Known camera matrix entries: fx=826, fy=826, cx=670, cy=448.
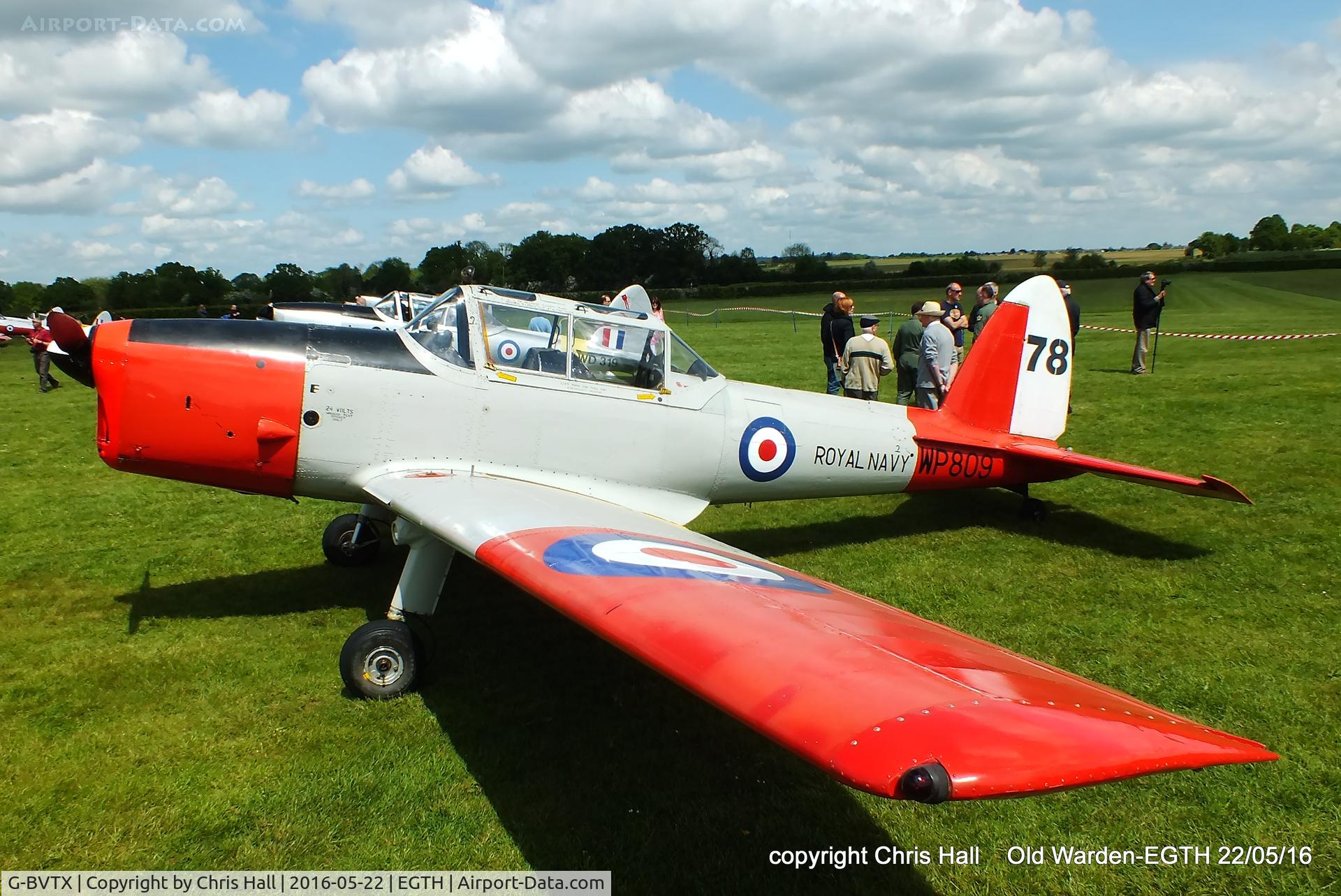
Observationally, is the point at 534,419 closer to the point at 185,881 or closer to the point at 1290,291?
the point at 185,881

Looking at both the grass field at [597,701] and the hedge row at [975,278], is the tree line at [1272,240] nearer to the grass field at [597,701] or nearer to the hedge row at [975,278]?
the hedge row at [975,278]

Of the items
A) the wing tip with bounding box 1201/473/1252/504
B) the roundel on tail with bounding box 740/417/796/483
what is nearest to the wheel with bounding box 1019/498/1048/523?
the wing tip with bounding box 1201/473/1252/504

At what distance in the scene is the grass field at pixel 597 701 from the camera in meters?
3.31

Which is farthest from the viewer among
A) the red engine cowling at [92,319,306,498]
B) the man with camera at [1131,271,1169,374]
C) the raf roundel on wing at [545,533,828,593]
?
the man with camera at [1131,271,1169,374]

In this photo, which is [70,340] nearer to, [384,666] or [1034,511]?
[384,666]

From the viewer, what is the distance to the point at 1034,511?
7.49 meters

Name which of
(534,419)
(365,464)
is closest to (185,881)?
(365,464)

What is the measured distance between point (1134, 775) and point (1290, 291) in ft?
179

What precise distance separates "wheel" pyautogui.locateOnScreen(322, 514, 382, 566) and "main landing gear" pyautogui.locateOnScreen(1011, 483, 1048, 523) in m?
5.66

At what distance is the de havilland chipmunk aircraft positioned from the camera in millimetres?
2139

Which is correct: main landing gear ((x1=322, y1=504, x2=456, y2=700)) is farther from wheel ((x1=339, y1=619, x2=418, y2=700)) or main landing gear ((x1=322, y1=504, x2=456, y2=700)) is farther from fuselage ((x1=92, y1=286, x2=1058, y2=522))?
fuselage ((x1=92, y1=286, x2=1058, y2=522))

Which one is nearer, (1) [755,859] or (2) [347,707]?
(1) [755,859]

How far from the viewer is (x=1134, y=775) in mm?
1915

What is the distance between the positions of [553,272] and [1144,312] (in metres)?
56.4
